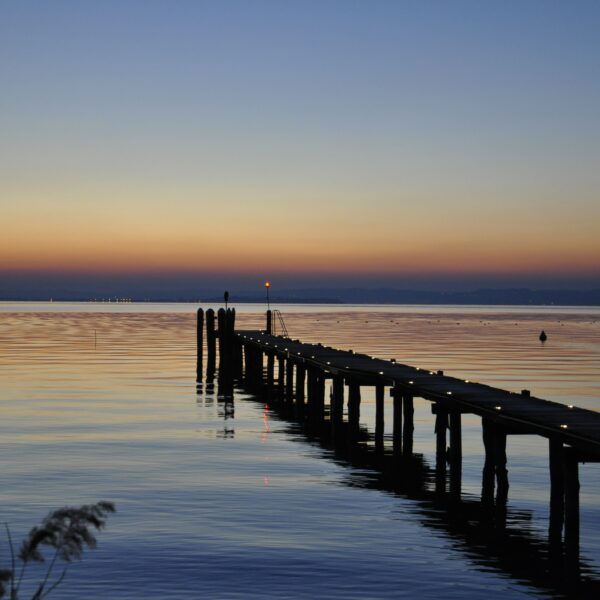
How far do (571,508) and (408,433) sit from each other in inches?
500

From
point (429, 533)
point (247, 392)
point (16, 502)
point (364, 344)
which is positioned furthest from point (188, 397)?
point (364, 344)

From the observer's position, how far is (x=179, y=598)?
1603 centimetres

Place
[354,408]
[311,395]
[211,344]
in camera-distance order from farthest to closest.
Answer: [211,344], [311,395], [354,408]

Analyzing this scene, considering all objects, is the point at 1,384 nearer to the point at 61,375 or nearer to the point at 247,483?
the point at 61,375

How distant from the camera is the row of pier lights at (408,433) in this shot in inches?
797

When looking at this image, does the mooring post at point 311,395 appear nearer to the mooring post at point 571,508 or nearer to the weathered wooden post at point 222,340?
the weathered wooden post at point 222,340

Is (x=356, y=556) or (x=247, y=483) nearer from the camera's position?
(x=356, y=556)

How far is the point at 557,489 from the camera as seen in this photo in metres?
21.9

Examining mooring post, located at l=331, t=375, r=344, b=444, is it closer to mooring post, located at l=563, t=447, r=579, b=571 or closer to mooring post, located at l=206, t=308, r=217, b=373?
mooring post, located at l=563, t=447, r=579, b=571

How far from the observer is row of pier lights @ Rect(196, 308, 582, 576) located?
2023cm

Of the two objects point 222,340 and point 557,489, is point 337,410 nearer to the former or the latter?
point 557,489

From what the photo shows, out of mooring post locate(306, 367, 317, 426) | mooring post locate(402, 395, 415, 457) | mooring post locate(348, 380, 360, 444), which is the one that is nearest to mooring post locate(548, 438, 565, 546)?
mooring post locate(402, 395, 415, 457)

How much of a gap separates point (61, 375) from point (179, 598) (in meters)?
43.0

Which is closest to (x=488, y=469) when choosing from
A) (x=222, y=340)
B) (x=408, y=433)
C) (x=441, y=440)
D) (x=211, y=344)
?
(x=441, y=440)
